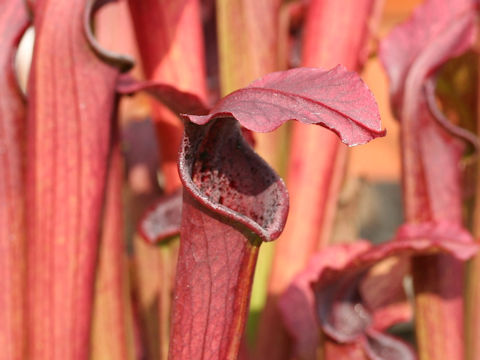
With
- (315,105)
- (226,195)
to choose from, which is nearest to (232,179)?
(226,195)

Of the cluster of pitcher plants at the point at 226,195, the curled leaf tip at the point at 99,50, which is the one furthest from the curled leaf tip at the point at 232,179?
the curled leaf tip at the point at 99,50

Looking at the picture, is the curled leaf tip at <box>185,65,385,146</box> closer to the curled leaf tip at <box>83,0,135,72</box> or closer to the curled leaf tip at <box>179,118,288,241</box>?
the curled leaf tip at <box>179,118,288,241</box>

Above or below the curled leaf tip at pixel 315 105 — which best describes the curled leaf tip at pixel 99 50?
above

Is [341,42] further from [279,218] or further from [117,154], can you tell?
[279,218]

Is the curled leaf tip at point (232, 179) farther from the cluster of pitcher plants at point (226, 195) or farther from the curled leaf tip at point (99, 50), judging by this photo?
the curled leaf tip at point (99, 50)

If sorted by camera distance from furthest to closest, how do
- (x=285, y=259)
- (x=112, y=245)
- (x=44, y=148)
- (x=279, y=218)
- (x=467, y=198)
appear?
(x=467, y=198) → (x=285, y=259) → (x=112, y=245) → (x=44, y=148) → (x=279, y=218)

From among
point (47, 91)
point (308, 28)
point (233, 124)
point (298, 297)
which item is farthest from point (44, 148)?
point (308, 28)
